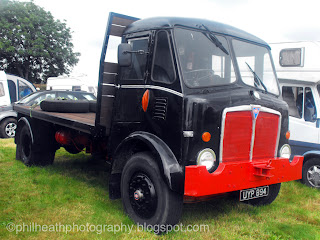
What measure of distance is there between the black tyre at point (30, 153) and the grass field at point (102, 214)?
50 centimetres

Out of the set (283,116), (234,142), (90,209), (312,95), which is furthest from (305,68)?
(90,209)

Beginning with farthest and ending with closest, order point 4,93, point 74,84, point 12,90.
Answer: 1. point 74,84
2. point 12,90
3. point 4,93

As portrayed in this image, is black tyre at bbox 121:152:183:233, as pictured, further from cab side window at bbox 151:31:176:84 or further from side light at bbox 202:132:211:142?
cab side window at bbox 151:31:176:84

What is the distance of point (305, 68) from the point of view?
6.72m

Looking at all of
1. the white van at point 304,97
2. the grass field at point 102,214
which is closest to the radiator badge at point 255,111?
the grass field at point 102,214

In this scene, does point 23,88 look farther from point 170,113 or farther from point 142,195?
point 170,113

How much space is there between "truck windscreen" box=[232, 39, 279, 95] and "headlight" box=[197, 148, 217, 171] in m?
1.16

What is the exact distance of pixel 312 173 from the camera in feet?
20.9

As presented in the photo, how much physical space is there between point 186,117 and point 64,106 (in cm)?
372

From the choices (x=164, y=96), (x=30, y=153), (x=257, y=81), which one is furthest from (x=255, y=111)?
(x=30, y=153)

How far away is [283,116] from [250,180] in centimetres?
120

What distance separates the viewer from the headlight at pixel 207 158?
12.5 feet

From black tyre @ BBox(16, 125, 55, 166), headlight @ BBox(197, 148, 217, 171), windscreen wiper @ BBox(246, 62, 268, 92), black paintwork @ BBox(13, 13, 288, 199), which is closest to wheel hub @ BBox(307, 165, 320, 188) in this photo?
black paintwork @ BBox(13, 13, 288, 199)

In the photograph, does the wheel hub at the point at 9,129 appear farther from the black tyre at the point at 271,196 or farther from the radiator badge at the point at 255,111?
the radiator badge at the point at 255,111
